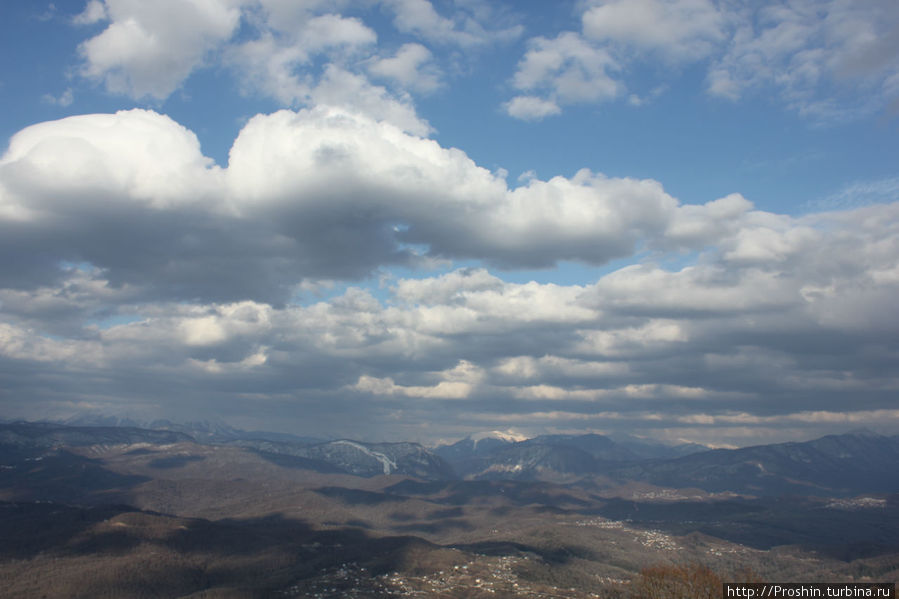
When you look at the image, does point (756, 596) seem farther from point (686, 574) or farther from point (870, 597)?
point (870, 597)

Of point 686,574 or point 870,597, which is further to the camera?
point 870,597

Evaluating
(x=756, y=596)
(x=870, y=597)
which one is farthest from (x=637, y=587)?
(x=870, y=597)

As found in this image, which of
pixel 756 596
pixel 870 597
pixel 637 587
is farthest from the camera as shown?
pixel 870 597

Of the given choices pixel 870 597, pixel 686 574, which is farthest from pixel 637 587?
pixel 870 597

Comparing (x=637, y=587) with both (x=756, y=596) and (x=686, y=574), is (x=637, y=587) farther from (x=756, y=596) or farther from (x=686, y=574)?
(x=756, y=596)

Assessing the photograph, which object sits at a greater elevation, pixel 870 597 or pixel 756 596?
pixel 756 596

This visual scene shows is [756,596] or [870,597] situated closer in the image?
[756,596]

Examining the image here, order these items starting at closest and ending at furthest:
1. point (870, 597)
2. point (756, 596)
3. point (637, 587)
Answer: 1. point (756, 596)
2. point (637, 587)
3. point (870, 597)

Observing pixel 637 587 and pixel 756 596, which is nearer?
pixel 756 596

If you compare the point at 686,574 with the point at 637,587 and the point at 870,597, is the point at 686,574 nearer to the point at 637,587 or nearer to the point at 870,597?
the point at 637,587

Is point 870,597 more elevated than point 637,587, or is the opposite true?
point 637,587
